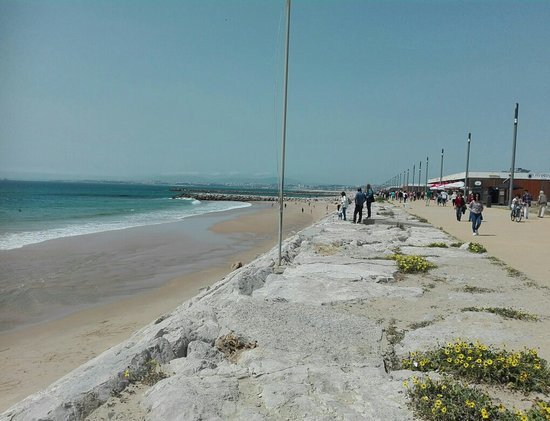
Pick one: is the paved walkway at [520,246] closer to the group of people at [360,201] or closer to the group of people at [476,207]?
the group of people at [476,207]

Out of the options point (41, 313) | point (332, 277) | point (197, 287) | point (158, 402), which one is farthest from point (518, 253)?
point (41, 313)

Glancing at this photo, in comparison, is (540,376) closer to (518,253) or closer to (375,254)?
(375,254)

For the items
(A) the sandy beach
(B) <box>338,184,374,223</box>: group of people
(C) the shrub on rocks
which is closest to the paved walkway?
(C) the shrub on rocks

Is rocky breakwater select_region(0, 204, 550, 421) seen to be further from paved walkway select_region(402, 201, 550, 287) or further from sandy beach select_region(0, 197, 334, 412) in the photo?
paved walkway select_region(402, 201, 550, 287)

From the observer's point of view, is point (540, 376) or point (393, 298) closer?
point (540, 376)

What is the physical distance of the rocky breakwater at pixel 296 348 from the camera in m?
3.17

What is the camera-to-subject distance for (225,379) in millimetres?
3531

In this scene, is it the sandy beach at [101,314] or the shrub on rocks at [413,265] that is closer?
the sandy beach at [101,314]

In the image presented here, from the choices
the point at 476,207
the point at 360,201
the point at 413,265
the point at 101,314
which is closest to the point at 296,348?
the point at 413,265

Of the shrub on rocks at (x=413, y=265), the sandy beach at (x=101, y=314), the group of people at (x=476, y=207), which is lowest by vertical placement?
the sandy beach at (x=101, y=314)

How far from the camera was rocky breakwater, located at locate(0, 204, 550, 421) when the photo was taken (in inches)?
125

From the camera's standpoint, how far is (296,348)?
168 inches

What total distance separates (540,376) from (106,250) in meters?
15.9

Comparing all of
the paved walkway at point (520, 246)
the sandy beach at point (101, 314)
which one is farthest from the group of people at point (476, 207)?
the sandy beach at point (101, 314)
